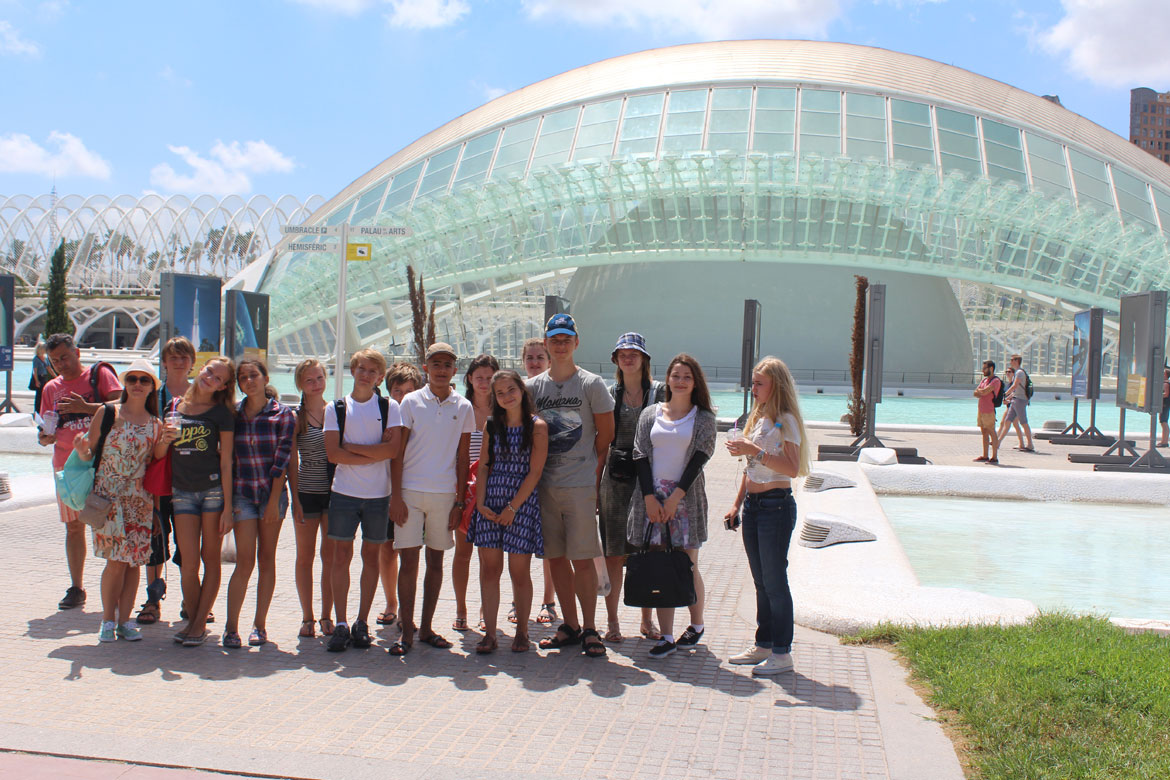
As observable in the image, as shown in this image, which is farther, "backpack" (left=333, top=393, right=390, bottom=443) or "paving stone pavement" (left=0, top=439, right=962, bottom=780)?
"backpack" (left=333, top=393, right=390, bottom=443)

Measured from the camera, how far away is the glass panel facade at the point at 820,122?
37.5 m

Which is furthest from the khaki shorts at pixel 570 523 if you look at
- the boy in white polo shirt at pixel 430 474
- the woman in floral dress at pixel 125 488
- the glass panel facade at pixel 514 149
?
the glass panel facade at pixel 514 149

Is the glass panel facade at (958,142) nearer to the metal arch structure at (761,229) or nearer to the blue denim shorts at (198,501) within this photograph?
the metal arch structure at (761,229)

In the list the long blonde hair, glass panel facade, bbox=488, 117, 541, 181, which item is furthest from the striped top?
glass panel facade, bbox=488, 117, 541, 181

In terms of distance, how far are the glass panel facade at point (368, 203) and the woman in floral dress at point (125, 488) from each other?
3476 cm

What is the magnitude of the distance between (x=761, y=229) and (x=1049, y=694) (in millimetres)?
32061

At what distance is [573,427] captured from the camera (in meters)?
5.40

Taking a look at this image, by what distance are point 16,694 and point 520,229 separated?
31691 mm

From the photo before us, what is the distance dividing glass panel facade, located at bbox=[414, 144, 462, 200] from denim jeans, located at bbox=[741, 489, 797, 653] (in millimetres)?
36122

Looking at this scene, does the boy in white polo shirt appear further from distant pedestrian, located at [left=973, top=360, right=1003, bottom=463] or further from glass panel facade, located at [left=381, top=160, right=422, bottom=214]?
glass panel facade, located at [left=381, top=160, right=422, bottom=214]

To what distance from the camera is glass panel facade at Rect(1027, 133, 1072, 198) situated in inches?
1478

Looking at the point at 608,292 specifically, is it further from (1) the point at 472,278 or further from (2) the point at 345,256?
(2) the point at 345,256

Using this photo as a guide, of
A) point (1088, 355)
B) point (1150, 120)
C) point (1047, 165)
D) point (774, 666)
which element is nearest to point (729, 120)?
point (1047, 165)

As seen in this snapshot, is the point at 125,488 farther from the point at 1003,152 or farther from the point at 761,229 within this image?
the point at 1003,152
